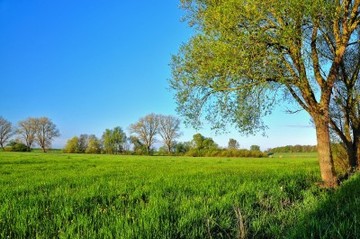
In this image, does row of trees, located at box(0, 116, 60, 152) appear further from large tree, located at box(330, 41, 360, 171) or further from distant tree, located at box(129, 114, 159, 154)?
large tree, located at box(330, 41, 360, 171)

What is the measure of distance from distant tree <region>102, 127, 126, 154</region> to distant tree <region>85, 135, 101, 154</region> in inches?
123

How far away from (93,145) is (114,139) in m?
9.37

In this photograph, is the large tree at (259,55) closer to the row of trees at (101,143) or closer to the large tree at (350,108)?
the large tree at (350,108)

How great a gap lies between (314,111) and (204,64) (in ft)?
20.3

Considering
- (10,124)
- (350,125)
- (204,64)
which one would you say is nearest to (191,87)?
(204,64)

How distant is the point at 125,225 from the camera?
7.11 m

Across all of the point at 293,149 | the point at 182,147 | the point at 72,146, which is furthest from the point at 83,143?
the point at 293,149

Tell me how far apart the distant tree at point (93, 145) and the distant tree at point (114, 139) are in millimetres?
3127

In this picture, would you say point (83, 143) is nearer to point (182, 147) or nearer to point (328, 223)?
point (182, 147)

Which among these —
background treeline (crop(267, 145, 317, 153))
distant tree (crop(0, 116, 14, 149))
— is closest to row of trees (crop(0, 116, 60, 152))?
distant tree (crop(0, 116, 14, 149))

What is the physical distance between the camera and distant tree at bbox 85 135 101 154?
129250 millimetres

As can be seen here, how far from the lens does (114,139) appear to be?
139250mm

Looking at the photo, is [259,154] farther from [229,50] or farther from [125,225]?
[125,225]

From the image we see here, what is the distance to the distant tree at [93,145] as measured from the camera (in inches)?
5089
